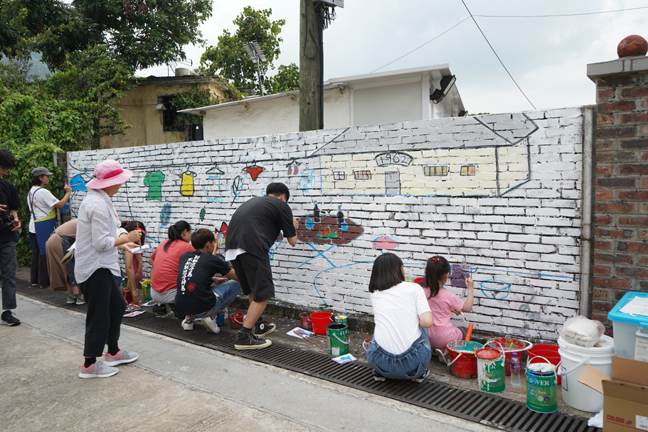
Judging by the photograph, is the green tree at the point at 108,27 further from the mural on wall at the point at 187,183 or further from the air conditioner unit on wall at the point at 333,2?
the air conditioner unit on wall at the point at 333,2

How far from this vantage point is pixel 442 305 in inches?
164

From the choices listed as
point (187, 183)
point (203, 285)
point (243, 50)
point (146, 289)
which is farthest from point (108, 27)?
point (203, 285)

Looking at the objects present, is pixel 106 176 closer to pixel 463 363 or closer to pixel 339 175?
pixel 339 175

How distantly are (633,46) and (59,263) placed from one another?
703 cm

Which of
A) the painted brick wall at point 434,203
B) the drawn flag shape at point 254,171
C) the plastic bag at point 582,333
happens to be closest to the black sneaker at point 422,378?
the painted brick wall at point 434,203

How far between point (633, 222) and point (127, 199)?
23.3ft

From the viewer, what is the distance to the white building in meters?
10.0

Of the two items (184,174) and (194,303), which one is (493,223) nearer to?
(194,303)

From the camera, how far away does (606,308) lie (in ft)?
12.2

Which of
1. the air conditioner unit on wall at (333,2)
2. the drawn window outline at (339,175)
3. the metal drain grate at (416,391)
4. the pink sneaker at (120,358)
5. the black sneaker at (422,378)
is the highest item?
the air conditioner unit on wall at (333,2)

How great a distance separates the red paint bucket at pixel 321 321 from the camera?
16.6 feet

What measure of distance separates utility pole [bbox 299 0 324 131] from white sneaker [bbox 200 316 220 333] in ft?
8.66

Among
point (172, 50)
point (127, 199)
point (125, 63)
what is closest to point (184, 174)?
point (127, 199)

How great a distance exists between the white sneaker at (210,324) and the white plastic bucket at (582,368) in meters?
3.47
